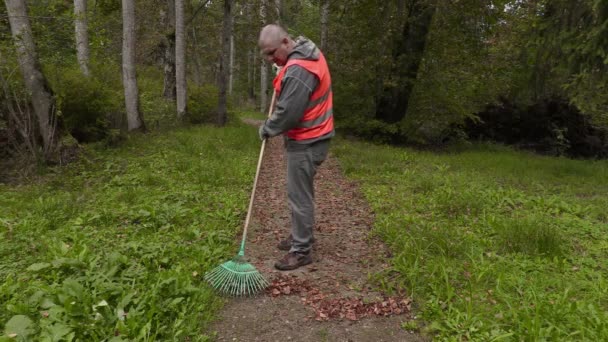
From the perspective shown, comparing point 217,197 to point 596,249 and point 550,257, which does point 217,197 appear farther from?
point 596,249

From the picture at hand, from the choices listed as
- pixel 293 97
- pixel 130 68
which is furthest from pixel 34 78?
pixel 293 97

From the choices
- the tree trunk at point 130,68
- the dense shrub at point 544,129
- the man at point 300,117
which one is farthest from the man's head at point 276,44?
the dense shrub at point 544,129

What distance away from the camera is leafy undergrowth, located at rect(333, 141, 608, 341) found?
122 inches

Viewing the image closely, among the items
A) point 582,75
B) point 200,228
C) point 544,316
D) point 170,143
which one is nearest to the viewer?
point 544,316

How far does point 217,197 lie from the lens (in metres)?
6.13

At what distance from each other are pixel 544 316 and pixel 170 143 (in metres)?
8.19

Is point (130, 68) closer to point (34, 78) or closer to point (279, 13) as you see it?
point (34, 78)

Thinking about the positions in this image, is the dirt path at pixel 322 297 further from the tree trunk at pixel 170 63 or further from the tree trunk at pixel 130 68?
the tree trunk at pixel 170 63

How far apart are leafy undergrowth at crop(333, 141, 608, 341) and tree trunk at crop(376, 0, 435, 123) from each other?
5.19 meters

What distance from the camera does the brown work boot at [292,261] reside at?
4.05 m

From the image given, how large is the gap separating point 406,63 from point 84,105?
334 inches

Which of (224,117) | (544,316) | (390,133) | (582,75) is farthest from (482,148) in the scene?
(544,316)

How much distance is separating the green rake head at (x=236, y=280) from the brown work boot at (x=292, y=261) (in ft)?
1.33

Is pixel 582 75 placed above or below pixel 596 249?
above
